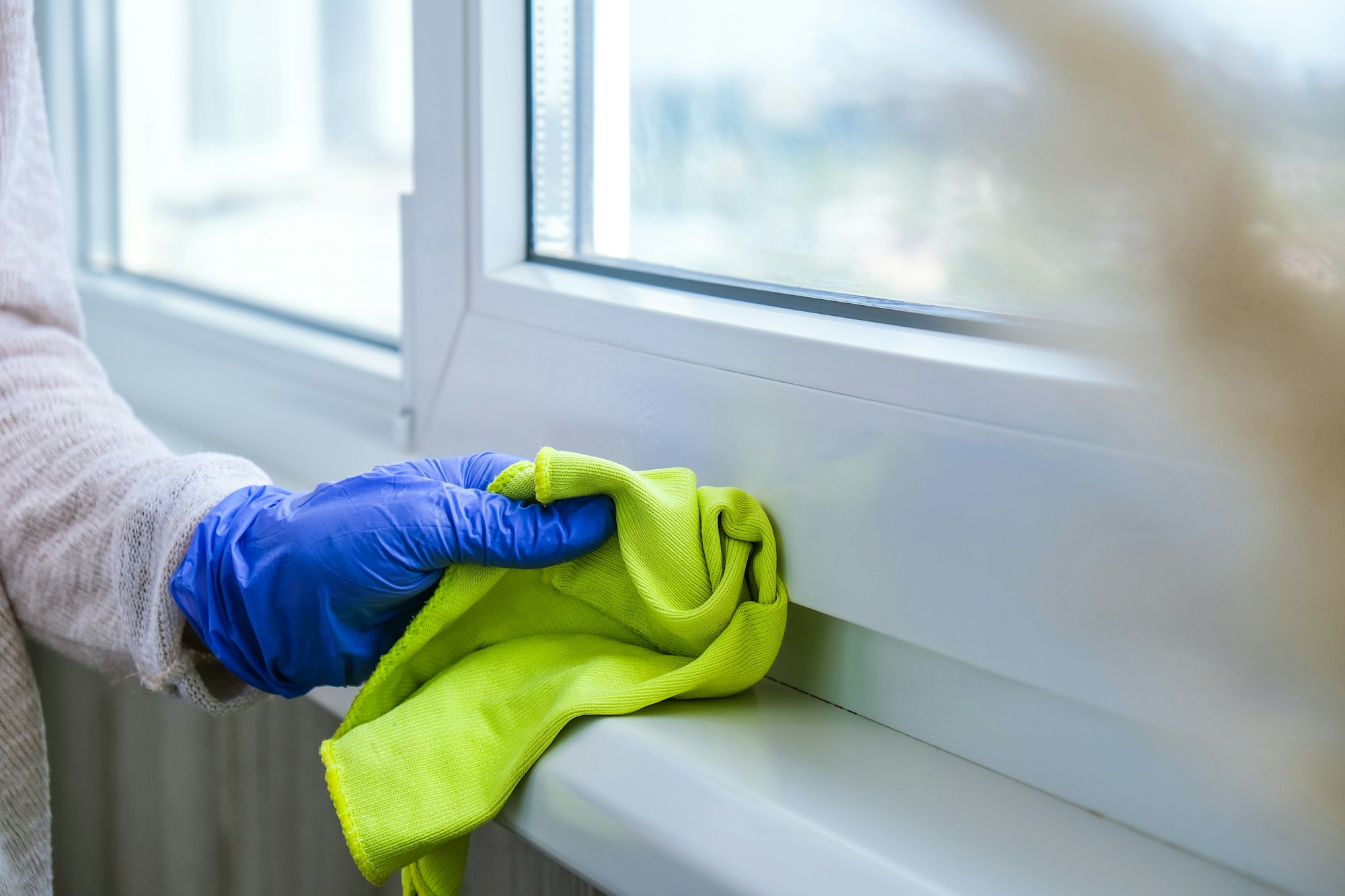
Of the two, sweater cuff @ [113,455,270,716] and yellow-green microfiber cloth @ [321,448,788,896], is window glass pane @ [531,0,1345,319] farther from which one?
sweater cuff @ [113,455,270,716]

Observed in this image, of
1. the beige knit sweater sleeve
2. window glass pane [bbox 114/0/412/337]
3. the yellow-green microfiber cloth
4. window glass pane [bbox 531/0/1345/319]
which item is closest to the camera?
window glass pane [bbox 531/0/1345/319]

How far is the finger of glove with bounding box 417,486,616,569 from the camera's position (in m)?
0.41

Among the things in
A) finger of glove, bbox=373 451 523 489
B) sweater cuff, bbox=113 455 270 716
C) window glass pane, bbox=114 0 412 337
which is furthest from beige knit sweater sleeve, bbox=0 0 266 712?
window glass pane, bbox=114 0 412 337

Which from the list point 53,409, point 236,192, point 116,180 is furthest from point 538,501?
point 116,180

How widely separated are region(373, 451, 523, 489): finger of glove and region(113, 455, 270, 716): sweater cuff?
0.11 meters

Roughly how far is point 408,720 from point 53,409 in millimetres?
330

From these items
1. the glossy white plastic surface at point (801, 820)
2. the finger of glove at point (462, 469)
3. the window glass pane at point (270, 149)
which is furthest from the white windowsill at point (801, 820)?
the window glass pane at point (270, 149)

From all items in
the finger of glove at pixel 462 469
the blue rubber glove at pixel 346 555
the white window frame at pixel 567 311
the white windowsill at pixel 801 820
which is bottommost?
the white windowsill at pixel 801 820

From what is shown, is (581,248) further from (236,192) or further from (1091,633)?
(236,192)

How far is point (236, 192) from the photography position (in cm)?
96

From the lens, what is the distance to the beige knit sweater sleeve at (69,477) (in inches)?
19.7

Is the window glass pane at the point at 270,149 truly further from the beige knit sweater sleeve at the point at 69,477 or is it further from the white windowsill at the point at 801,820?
the white windowsill at the point at 801,820

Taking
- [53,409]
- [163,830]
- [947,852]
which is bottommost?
[163,830]

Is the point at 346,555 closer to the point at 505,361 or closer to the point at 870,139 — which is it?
the point at 505,361
